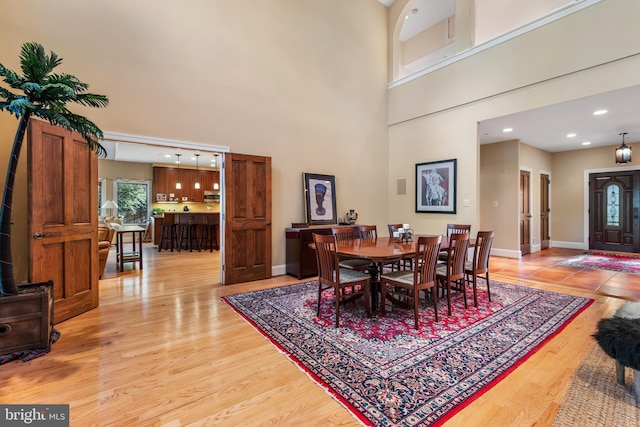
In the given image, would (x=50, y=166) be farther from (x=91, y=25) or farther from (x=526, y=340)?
(x=526, y=340)

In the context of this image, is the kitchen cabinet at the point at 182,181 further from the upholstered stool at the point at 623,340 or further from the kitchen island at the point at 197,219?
the upholstered stool at the point at 623,340

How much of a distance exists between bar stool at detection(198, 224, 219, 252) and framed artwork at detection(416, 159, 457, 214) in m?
5.61

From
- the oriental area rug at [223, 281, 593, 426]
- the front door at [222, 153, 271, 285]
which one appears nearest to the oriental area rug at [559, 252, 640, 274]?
the oriental area rug at [223, 281, 593, 426]

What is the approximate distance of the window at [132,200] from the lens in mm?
9984

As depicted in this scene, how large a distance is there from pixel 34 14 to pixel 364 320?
5.07 metres

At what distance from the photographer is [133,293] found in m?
4.12

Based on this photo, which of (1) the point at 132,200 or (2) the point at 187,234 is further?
(1) the point at 132,200

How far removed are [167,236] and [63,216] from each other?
5772mm

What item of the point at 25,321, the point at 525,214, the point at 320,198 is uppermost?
the point at 320,198

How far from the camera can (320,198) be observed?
5660mm

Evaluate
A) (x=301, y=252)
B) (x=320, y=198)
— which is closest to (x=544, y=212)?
(x=320, y=198)

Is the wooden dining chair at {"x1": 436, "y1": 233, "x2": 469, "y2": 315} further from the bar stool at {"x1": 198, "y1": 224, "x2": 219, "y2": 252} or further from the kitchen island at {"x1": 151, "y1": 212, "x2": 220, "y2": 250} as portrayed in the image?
the bar stool at {"x1": 198, "y1": 224, "x2": 219, "y2": 252}

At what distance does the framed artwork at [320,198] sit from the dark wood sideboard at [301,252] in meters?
0.45

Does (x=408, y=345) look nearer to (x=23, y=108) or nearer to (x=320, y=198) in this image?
(x=320, y=198)
